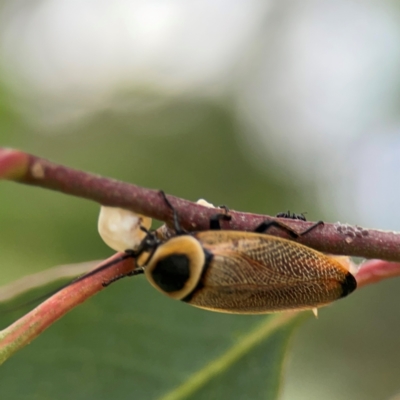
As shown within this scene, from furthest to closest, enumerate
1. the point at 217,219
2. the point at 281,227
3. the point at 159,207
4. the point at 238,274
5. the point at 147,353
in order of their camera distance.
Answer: the point at 147,353 < the point at 238,274 < the point at 281,227 < the point at 217,219 < the point at 159,207

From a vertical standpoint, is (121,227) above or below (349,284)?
above

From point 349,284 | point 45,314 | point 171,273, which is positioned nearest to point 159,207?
point 45,314

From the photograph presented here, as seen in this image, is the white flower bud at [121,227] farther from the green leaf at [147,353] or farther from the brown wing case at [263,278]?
the green leaf at [147,353]

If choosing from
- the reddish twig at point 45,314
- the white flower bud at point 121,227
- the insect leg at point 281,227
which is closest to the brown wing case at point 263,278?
the insect leg at point 281,227

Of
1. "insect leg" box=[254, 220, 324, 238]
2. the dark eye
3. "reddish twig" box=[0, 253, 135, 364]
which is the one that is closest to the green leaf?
the dark eye

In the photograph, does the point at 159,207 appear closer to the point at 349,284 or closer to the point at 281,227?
the point at 281,227

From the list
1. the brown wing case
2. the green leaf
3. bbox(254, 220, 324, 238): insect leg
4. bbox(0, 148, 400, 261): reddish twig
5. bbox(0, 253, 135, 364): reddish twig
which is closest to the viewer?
bbox(0, 148, 400, 261): reddish twig

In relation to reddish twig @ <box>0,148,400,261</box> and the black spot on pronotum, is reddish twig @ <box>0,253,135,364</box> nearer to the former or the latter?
reddish twig @ <box>0,148,400,261</box>
